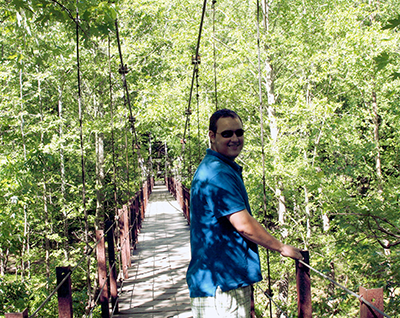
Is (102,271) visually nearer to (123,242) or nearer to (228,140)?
(123,242)

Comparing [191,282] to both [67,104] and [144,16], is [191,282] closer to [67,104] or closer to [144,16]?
[144,16]

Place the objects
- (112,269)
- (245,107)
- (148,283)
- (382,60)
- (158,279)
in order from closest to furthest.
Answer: (382,60)
(112,269)
(148,283)
(158,279)
(245,107)

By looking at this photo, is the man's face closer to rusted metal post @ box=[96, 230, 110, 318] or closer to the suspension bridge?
the suspension bridge

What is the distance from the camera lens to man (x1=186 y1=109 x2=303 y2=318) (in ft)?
5.04

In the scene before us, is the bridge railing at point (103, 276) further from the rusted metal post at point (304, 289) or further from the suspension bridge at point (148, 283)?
the rusted metal post at point (304, 289)

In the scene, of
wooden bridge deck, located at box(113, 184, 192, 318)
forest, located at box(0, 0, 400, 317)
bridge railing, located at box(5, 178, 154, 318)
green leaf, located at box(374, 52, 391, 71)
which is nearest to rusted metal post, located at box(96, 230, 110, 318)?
bridge railing, located at box(5, 178, 154, 318)

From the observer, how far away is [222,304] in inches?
62.6

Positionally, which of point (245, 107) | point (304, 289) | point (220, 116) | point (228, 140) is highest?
point (245, 107)

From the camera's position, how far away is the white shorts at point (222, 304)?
1590 mm

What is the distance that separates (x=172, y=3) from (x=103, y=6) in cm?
979

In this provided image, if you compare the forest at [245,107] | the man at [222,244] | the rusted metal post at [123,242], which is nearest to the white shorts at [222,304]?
the man at [222,244]

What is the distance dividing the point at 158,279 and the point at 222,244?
316 centimetres

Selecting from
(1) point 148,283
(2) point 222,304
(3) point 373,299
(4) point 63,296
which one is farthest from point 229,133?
(1) point 148,283

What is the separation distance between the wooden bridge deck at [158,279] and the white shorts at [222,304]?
192 centimetres
